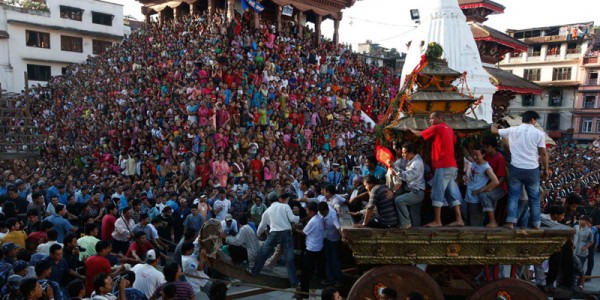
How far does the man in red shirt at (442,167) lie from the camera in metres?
5.59

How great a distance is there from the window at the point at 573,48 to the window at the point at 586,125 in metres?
6.60

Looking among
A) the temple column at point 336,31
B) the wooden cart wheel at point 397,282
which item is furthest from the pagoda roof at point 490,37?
the wooden cart wheel at point 397,282

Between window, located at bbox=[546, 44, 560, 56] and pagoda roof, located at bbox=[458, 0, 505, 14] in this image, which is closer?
pagoda roof, located at bbox=[458, 0, 505, 14]

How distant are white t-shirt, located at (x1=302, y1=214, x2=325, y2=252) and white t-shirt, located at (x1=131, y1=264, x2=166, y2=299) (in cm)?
229

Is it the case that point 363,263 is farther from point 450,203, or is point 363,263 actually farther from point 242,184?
point 242,184

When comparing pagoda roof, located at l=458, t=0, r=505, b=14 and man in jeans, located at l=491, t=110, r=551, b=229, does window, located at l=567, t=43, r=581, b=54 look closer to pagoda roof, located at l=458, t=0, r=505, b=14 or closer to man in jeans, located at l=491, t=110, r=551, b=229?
pagoda roof, located at l=458, t=0, r=505, b=14

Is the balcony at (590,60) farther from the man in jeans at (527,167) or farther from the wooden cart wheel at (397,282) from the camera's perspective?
the wooden cart wheel at (397,282)

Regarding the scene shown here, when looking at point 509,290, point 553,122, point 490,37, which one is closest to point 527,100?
point 553,122

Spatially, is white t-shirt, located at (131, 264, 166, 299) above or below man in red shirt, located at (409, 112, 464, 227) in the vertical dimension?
below

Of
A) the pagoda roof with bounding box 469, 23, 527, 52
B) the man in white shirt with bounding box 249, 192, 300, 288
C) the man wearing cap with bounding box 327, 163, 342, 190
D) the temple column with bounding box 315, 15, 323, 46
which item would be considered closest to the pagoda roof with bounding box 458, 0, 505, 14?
the pagoda roof with bounding box 469, 23, 527, 52

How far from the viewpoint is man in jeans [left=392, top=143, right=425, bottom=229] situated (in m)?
5.58

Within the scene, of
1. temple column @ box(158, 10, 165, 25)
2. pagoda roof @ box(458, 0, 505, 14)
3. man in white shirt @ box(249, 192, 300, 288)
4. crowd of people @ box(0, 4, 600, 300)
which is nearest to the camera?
crowd of people @ box(0, 4, 600, 300)

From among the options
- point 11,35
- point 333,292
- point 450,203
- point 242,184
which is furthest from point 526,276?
point 11,35

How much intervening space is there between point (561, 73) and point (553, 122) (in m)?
4.88
